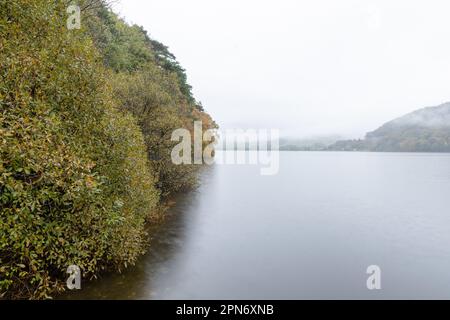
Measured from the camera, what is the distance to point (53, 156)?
353 inches

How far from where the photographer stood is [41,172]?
28.9ft

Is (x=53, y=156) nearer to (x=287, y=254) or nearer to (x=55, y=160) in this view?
(x=55, y=160)

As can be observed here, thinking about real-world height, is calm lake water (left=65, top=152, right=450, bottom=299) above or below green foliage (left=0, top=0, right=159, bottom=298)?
below

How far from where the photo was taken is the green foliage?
337 inches

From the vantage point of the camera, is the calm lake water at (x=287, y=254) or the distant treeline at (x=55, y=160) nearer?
the distant treeline at (x=55, y=160)

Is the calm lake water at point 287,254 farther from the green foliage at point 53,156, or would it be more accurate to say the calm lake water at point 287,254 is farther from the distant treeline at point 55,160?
the green foliage at point 53,156

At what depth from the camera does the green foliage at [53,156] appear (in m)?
8.57

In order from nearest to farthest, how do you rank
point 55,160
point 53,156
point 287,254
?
point 55,160 → point 53,156 → point 287,254

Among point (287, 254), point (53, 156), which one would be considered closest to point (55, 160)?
point (53, 156)

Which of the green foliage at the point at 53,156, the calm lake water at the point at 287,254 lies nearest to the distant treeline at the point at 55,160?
the green foliage at the point at 53,156

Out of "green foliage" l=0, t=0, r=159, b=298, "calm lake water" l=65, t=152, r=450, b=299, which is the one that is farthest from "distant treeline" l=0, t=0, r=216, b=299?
"calm lake water" l=65, t=152, r=450, b=299

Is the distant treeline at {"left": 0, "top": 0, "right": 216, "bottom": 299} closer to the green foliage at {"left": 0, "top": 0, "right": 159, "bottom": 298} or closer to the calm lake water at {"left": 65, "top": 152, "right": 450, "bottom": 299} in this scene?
the green foliage at {"left": 0, "top": 0, "right": 159, "bottom": 298}

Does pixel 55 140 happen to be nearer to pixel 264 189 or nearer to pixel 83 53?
pixel 83 53

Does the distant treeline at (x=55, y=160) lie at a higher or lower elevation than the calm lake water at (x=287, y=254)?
higher
